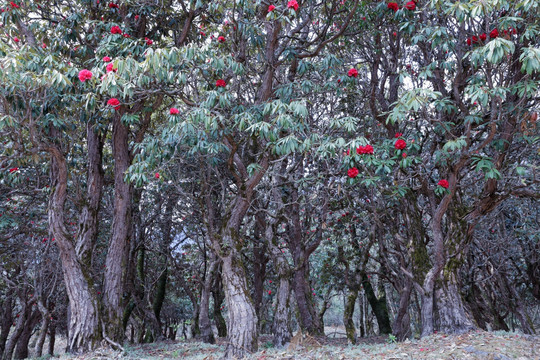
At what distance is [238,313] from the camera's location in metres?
6.43

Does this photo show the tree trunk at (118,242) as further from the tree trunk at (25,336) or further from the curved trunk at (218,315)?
the tree trunk at (25,336)

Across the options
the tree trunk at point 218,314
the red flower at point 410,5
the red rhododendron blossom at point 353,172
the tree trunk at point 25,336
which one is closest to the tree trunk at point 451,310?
the red rhododendron blossom at point 353,172

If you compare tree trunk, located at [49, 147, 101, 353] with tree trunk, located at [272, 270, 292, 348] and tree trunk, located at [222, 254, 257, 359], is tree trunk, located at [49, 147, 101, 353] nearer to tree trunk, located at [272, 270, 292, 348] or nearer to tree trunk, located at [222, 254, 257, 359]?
tree trunk, located at [222, 254, 257, 359]

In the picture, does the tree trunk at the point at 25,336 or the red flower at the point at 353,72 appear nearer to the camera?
the red flower at the point at 353,72

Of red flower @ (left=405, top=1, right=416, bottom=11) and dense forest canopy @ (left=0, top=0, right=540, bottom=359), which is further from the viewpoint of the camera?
red flower @ (left=405, top=1, right=416, bottom=11)

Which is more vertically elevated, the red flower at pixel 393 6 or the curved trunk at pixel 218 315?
the red flower at pixel 393 6

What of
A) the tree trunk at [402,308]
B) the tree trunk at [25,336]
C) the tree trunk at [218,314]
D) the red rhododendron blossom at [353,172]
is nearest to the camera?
the red rhododendron blossom at [353,172]

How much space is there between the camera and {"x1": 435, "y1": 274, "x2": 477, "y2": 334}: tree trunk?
7582 millimetres

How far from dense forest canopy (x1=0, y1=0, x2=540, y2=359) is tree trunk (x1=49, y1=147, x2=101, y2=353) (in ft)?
0.10

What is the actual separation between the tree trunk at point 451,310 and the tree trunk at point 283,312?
331 centimetres

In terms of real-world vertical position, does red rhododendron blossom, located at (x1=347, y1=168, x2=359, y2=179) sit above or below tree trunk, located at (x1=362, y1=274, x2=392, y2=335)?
above

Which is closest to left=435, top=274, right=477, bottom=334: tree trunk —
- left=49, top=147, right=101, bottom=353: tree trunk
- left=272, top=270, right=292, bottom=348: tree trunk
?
left=272, top=270, right=292, bottom=348: tree trunk

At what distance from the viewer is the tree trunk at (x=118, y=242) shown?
7.85 m

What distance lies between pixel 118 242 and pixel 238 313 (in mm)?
3277
